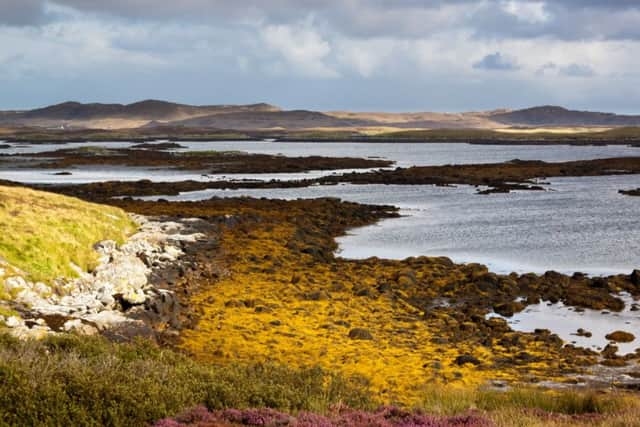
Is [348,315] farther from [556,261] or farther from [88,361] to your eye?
[556,261]

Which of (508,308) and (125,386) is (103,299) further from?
(508,308)

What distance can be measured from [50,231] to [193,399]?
13.4 m

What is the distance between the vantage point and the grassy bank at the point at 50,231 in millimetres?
17031

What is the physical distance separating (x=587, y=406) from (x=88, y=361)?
6202 millimetres

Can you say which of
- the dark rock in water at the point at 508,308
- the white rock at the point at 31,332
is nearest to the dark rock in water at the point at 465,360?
the dark rock in water at the point at 508,308

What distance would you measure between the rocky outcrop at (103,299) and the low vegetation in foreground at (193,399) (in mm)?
2785

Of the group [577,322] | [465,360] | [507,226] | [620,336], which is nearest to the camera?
[465,360]

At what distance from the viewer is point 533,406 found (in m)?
9.77

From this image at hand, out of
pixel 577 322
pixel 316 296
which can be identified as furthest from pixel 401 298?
pixel 577 322

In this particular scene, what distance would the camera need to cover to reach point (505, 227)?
35.6 metres

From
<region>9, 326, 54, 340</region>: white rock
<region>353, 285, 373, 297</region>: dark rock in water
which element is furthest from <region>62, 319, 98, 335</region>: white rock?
<region>353, 285, 373, 297</region>: dark rock in water

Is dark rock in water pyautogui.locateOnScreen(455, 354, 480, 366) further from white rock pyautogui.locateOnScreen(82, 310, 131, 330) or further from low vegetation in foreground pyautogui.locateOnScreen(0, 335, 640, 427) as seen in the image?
A: white rock pyautogui.locateOnScreen(82, 310, 131, 330)

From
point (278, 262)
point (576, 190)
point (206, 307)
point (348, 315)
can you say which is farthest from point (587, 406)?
point (576, 190)

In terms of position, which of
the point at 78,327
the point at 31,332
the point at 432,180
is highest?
the point at 31,332
